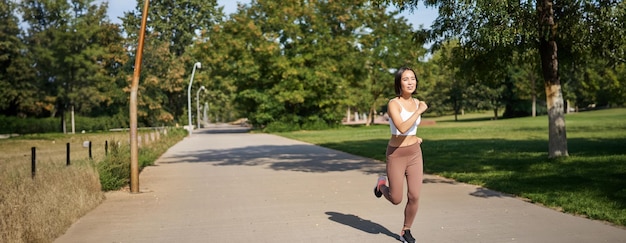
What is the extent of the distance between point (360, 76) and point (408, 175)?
48.4 m

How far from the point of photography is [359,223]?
6.79m

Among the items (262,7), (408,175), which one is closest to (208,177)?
(408,175)

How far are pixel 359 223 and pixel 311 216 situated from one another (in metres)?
0.82

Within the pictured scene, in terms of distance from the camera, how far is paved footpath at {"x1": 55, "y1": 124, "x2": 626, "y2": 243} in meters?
6.05

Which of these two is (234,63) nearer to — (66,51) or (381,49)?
(381,49)

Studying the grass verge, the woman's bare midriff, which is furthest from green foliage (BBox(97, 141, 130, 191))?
the woman's bare midriff

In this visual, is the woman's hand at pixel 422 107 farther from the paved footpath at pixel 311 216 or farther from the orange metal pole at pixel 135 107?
the orange metal pole at pixel 135 107

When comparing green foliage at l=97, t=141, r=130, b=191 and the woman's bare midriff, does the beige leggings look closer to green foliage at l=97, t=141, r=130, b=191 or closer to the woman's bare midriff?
the woman's bare midriff

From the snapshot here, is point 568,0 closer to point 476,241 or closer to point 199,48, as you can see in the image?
point 476,241

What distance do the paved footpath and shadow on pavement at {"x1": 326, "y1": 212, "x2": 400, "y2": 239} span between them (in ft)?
0.04

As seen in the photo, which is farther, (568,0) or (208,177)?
(208,177)

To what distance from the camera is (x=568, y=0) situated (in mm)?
11234

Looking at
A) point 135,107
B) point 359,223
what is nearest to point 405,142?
point 359,223

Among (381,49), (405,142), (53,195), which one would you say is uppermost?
(381,49)
